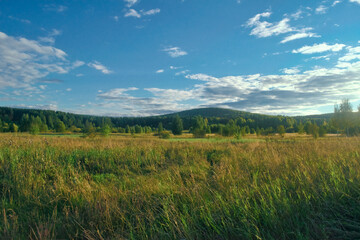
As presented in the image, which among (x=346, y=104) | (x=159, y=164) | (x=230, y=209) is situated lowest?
(x=159, y=164)

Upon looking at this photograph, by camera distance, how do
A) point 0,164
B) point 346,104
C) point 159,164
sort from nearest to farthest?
1. point 0,164
2. point 159,164
3. point 346,104

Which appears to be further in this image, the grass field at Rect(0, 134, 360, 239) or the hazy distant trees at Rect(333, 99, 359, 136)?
the hazy distant trees at Rect(333, 99, 359, 136)

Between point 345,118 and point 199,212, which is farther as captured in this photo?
point 345,118

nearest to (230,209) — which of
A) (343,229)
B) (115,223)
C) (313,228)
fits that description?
(313,228)

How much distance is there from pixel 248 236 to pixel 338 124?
69854 millimetres

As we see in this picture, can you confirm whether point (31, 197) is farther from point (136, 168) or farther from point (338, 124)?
point (338, 124)

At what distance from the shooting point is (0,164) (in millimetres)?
6234

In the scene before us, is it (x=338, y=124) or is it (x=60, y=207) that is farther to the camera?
(x=338, y=124)

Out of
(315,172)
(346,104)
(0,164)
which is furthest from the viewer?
(346,104)

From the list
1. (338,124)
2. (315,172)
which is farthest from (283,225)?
(338,124)

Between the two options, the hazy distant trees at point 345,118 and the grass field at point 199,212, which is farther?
the hazy distant trees at point 345,118

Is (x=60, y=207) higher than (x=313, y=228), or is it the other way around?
(x=313, y=228)

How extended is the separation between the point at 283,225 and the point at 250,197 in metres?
0.75

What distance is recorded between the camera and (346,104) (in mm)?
53094
